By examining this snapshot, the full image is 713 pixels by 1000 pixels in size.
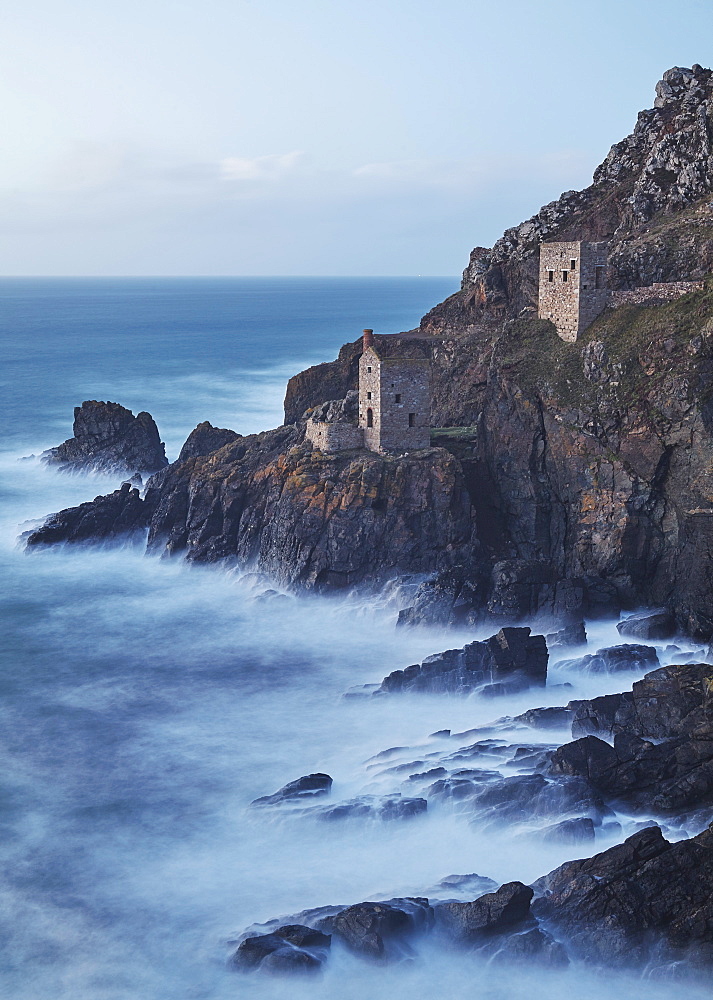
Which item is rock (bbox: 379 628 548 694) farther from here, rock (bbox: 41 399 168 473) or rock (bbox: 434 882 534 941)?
rock (bbox: 41 399 168 473)

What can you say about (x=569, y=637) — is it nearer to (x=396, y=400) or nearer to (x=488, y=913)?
(x=396, y=400)

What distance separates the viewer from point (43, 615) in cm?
4759

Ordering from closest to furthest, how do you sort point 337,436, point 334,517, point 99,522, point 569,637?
point 569,637 < point 334,517 < point 337,436 < point 99,522

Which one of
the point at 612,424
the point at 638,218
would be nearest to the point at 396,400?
the point at 612,424

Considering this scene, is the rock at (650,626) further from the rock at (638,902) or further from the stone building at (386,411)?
the rock at (638,902)

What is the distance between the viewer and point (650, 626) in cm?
4122

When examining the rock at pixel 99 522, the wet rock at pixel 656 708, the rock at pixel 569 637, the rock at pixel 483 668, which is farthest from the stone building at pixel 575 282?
the rock at pixel 99 522

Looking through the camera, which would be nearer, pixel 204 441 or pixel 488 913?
pixel 488 913

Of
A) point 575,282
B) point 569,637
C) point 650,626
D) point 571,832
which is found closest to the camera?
point 571,832

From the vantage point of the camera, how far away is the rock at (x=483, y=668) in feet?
125

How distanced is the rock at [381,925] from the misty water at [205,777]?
1.22 feet

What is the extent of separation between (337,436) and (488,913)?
28979 mm

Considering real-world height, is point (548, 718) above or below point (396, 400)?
below

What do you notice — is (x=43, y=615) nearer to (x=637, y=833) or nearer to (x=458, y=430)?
(x=458, y=430)
